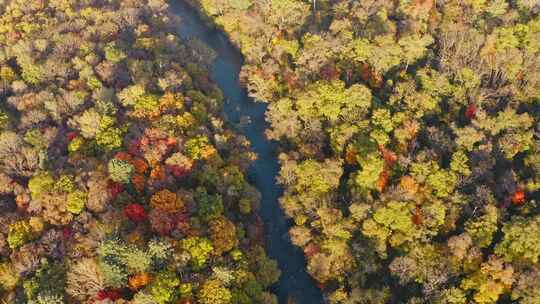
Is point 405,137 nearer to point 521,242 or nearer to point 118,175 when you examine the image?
point 521,242

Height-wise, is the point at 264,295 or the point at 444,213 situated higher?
the point at 444,213

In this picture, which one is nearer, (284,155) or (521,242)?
(521,242)

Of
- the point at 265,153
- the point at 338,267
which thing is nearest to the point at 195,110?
the point at 265,153

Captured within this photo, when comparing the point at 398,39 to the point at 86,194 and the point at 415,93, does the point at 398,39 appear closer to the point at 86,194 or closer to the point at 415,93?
the point at 415,93

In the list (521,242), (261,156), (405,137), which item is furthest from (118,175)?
(521,242)

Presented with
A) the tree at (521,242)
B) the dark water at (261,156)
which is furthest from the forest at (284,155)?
the dark water at (261,156)

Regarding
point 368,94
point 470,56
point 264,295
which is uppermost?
point 470,56

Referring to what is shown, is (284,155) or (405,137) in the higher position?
(405,137)
